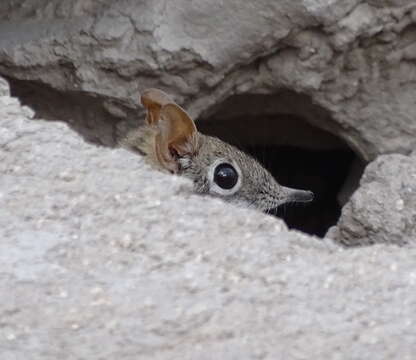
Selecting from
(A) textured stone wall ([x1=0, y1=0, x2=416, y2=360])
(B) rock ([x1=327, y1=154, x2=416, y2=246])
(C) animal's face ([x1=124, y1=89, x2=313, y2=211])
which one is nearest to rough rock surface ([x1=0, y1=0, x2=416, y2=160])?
(A) textured stone wall ([x1=0, y1=0, x2=416, y2=360])

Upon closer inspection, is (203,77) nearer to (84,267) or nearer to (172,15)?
(172,15)

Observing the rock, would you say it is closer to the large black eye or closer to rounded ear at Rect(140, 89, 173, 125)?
the large black eye

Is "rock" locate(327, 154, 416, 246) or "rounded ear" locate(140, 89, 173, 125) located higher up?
"rounded ear" locate(140, 89, 173, 125)

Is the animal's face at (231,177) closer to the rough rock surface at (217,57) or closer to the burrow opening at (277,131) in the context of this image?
the rough rock surface at (217,57)

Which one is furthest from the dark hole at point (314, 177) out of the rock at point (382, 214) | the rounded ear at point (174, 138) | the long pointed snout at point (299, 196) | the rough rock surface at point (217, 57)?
the rock at point (382, 214)

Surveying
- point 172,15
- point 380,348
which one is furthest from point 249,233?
point 172,15

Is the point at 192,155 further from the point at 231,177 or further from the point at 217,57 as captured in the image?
the point at 217,57

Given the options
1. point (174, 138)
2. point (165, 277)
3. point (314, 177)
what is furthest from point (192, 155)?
point (314, 177)

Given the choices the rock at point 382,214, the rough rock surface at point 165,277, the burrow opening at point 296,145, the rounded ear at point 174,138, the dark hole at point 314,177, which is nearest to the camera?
the rough rock surface at point 165,277
